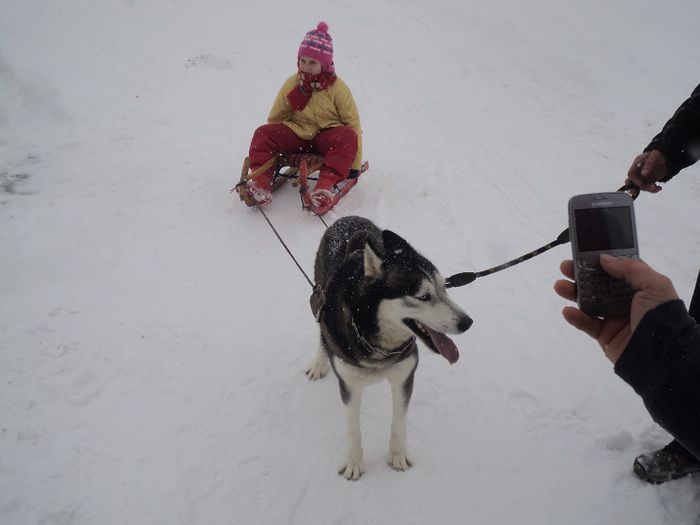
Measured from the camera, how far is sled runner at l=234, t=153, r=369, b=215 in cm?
459

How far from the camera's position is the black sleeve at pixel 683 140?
7.00ft

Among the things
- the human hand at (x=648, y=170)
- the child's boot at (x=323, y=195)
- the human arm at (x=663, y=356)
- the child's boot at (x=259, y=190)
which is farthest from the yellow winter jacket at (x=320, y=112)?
the human arm at (x=663, y=356)

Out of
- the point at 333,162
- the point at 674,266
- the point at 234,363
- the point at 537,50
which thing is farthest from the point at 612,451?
the point at 537,50

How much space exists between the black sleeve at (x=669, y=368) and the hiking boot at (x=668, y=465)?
4.76 feet

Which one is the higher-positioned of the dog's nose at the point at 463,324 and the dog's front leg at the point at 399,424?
the dog's nose at the point at 463,324

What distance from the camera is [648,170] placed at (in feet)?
7.17

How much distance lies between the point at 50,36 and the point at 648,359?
10.2 m

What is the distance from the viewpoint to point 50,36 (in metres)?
7.38

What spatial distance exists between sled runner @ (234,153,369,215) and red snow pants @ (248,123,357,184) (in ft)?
0.30

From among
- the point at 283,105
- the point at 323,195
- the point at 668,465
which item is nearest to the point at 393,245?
the point at 668,465

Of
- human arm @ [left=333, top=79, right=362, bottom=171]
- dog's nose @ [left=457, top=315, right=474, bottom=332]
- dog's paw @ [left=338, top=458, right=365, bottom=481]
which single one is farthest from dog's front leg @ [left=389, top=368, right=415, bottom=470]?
human arm @ [left=333, top=79, right=362, bottom=171]

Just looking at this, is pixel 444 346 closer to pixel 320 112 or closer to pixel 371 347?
pixel 371 347

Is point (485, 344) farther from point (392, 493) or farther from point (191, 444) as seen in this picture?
point (191, 444)

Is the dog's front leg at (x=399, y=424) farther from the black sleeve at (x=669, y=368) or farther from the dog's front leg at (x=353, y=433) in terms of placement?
the black sleeve at (x=669, y=368)
